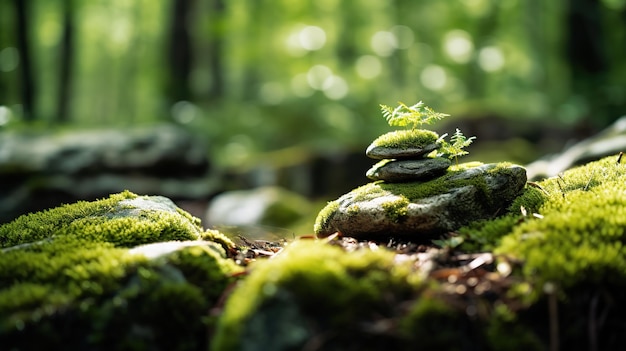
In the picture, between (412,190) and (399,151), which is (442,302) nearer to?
(412,190)

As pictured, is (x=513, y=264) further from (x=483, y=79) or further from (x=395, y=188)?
(x=483, y=79)

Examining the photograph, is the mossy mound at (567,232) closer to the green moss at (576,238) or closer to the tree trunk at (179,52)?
the green moss at (576,238)

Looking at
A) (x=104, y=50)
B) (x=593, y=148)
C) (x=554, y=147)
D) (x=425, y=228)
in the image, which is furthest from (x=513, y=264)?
(x=104, y=50)

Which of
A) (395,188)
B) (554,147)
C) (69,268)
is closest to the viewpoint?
(69,268)

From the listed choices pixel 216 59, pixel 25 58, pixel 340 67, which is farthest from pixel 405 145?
pixel 340 67

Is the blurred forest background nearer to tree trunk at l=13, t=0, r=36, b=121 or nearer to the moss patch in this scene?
tree trunk at l=13, t=0, r=36, b=121

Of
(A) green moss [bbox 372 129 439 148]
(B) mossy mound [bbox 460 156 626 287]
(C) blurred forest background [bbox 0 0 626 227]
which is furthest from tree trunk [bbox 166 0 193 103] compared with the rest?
(B) mossy mound [bbox 460 156 626 287]
